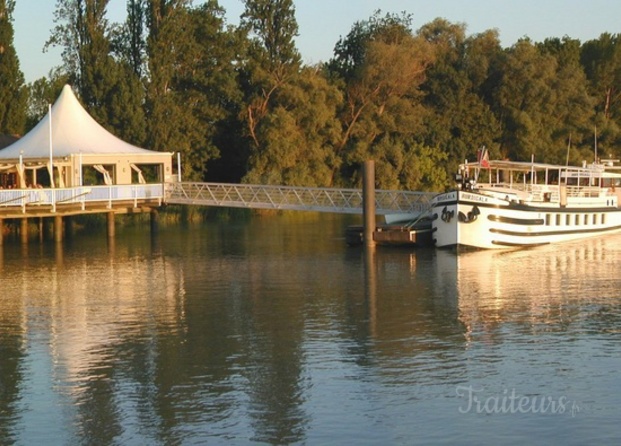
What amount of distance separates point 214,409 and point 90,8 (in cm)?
5092

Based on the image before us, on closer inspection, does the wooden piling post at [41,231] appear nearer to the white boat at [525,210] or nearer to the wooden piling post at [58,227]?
the wooden piling post at [58,227]

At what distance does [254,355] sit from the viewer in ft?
78.6

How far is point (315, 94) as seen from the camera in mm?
73062

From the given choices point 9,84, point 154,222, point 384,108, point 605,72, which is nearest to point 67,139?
point 154,222

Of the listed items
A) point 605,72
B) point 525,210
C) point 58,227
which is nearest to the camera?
point 525,210

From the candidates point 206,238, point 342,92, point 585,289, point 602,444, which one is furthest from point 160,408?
point 342,92

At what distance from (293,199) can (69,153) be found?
45.5ft

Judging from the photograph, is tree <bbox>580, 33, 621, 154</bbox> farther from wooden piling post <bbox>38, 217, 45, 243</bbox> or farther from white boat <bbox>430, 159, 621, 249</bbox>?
wooden piling post <bbox>38, 217, 45, 243</bbox>

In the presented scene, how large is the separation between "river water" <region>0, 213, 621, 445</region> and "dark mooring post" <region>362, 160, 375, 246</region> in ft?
10.2

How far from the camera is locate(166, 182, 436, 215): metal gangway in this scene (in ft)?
162

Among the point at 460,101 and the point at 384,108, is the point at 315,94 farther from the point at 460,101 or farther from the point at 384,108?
the point at 460,101

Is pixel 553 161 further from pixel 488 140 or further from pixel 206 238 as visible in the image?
pixel 206 238

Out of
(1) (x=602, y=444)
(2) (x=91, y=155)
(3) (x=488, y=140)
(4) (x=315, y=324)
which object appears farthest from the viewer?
(3) (x=488, y=140)

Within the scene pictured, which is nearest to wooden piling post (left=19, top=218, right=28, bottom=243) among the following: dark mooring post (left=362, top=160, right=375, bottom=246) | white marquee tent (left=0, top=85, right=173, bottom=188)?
white marquee tent (left=0, top=85, right=173, bottom=188)
